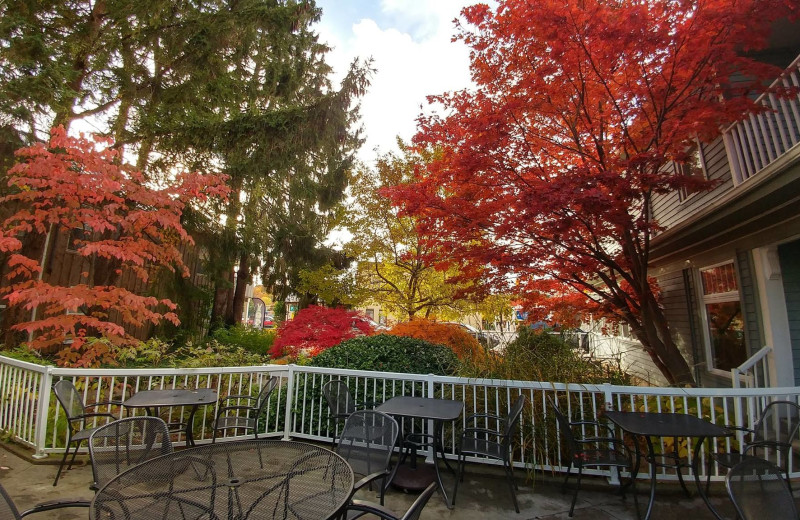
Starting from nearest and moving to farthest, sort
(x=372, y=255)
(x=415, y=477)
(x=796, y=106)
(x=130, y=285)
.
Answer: (x=415, y=477)
(x=796, y=106)
(x=372, y=255)
(x=130, y=285)

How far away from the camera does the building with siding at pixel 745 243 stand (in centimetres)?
452

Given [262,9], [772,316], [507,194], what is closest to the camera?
[772,316]

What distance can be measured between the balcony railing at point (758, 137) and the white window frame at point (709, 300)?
1.62m

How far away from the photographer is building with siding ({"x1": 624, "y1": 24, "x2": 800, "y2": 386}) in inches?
178

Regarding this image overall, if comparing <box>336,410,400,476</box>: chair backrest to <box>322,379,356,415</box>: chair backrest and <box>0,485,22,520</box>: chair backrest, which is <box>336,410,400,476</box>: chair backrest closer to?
<box>322,379,356,415</box>: chair backrest

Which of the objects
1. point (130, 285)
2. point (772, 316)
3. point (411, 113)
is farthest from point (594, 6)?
point (130, 285)

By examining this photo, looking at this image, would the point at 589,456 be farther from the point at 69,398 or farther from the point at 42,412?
the point at 42,412

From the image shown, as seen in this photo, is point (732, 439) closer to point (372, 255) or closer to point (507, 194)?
point (507, 194)

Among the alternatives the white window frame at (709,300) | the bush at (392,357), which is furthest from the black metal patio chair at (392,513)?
the white window frame at (709,300)

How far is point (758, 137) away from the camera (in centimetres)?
481

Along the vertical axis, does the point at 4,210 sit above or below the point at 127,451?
above

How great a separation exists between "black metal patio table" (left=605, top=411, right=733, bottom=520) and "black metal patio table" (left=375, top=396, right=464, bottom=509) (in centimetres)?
139

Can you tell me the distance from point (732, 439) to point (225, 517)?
4.72m

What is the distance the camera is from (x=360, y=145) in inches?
628
